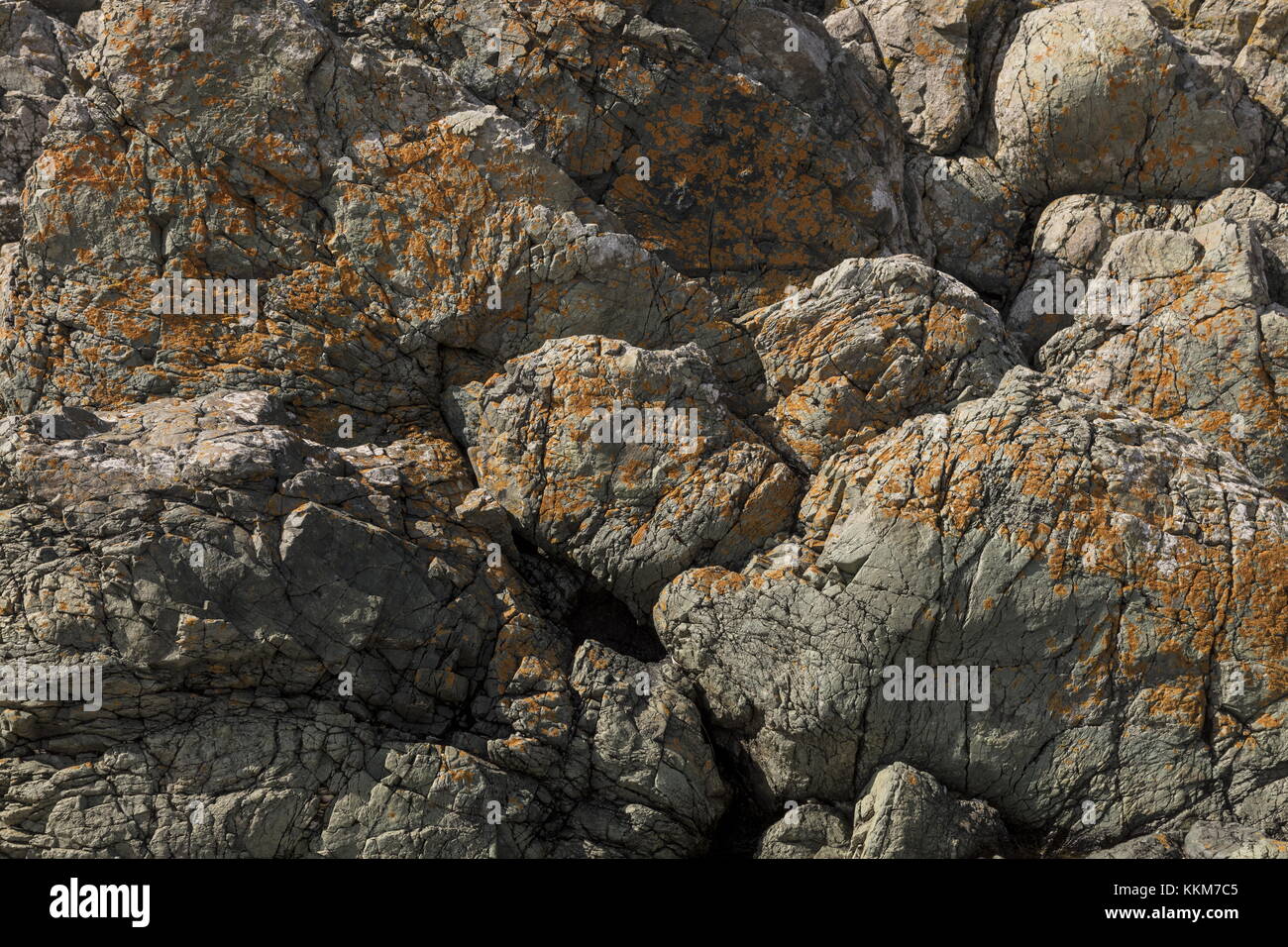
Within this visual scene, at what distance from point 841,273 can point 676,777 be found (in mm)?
7622

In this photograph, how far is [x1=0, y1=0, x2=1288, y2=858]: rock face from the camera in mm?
13008

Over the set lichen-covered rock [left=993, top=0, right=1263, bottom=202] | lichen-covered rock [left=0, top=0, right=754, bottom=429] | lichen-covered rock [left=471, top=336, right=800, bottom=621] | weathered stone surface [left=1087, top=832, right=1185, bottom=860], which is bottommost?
weathered stone surface [left=1087, top=832, right=1185, bottom=860]

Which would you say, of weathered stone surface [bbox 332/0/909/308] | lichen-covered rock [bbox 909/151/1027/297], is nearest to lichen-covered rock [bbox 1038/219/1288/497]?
lichen-covered rock [bbox 909/151/1027/297]

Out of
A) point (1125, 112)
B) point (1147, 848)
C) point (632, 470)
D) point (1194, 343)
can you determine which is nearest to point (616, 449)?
point (632, 470)

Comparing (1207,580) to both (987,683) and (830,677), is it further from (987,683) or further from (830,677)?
(830,677)

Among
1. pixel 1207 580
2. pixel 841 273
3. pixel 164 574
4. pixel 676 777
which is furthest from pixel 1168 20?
pixel 164 574

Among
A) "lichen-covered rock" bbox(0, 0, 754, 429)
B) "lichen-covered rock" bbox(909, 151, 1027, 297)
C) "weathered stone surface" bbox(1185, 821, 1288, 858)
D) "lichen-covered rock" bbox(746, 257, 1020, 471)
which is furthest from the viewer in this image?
"lichen-covered rock" bbox(909, 151, 1027, 297)

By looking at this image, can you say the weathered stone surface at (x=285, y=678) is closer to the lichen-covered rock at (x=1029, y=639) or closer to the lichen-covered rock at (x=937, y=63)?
the lichen-covered rock at (x=1029, y=639)

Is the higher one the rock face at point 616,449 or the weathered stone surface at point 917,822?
the rock face at point 616,449

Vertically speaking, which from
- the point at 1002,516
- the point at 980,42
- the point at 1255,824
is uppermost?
the point at 980,42

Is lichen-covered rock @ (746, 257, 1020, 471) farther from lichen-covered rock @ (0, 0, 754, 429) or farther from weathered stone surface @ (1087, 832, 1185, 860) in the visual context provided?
weathered stone surface @ (1087, 832, 1185, 860)

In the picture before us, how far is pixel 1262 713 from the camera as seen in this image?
13.2 m

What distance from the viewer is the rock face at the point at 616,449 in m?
13.0

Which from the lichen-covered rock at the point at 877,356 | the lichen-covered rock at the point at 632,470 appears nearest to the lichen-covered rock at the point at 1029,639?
the lichen-covered rock at the point at 632,470
